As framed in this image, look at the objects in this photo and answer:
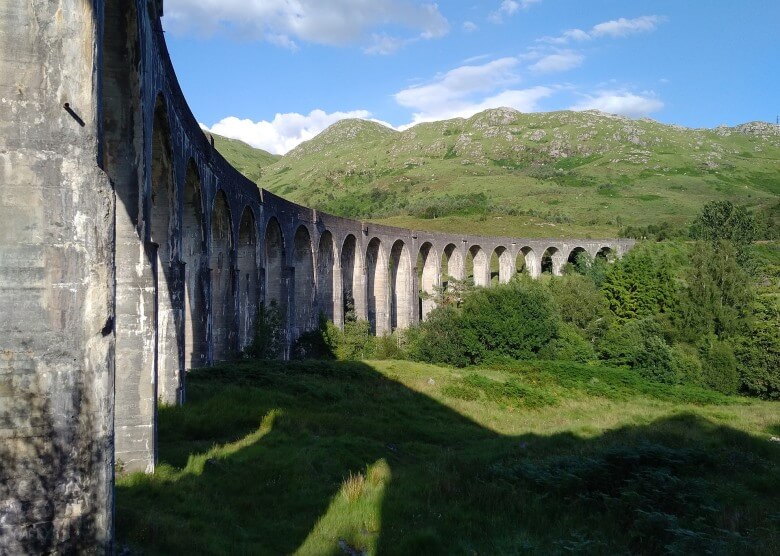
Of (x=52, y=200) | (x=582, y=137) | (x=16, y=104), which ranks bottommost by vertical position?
(x=52, y=200)

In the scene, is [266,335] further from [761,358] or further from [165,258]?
[761,358]

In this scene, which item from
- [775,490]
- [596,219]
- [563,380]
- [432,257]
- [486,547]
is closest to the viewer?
[486,547]

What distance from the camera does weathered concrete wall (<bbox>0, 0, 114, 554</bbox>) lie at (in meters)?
4.23

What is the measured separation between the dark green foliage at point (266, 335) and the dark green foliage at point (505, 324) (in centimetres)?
871

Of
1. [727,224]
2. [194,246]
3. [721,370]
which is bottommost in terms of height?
[721,370]

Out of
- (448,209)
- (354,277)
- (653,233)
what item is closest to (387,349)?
(354,277)

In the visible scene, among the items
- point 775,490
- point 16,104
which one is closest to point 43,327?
point 16,104

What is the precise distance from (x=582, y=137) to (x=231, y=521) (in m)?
142

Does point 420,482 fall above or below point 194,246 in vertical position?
below

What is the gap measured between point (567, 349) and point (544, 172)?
8878 centimetres

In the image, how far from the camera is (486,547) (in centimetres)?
650

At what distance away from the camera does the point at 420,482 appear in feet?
29.1

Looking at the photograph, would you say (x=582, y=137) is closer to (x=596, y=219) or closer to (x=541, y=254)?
(x=596, y=219)

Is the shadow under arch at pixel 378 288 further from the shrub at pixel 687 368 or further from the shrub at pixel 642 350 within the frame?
the shrub at pixel 687 368
